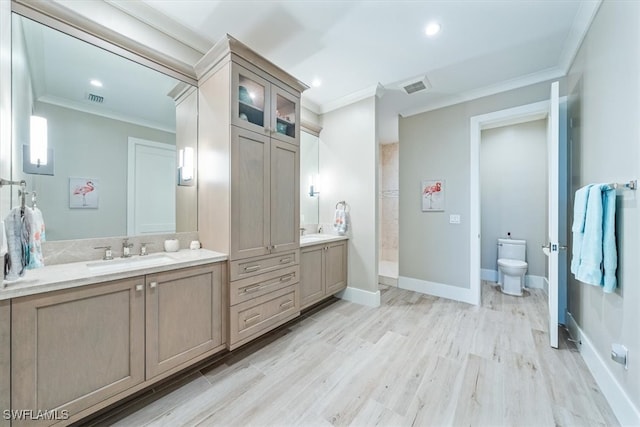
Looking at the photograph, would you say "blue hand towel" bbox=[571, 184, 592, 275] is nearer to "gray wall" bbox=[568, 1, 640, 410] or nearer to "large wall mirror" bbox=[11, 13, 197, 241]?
"gray wall" bbox=[568, 1, 640, 410]

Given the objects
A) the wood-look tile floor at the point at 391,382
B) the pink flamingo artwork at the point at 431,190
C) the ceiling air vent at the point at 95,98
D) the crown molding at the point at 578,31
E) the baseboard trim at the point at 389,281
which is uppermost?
the crown molding at the point at 578,31

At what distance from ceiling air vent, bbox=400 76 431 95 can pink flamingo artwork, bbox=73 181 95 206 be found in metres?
3.26

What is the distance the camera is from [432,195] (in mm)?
3455

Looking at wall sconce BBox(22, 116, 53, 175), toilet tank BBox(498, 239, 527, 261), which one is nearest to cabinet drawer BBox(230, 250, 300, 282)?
wall sconce BBox(22, 116, 53, 175)

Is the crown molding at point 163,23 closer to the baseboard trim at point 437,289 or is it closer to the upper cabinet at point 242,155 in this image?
the upper cabinet at point 242,155

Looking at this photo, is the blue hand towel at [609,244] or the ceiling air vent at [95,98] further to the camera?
the ceiling air vent at [95,98]

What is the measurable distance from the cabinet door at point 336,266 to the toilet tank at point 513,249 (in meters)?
2.63

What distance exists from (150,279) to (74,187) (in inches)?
35.7

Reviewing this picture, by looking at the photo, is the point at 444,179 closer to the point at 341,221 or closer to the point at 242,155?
the point at 341,221

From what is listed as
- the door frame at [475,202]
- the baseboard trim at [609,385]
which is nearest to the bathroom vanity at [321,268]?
the door frame at [475,202]

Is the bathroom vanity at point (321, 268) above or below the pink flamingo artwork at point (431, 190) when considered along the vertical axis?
below

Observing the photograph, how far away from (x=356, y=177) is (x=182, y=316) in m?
2.44

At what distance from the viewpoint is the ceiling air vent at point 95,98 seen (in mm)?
1746

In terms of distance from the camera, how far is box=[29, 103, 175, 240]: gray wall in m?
1.58
